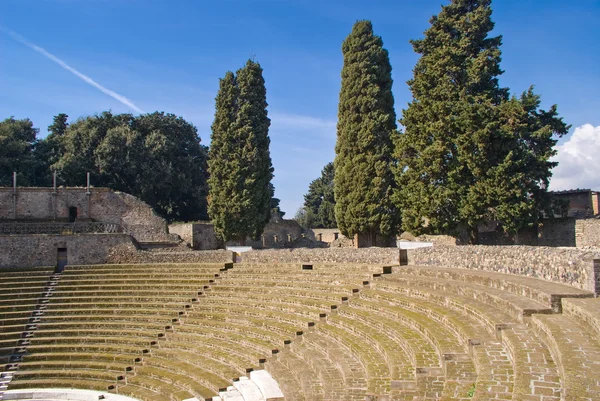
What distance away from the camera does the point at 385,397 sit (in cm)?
751

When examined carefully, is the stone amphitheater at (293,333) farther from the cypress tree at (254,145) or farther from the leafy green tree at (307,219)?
the leafy green tree at (307,219)

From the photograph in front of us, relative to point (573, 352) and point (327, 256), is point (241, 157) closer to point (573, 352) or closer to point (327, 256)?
point (327, 256)

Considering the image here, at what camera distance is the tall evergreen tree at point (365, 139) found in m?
23.6

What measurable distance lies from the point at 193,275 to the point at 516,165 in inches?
531

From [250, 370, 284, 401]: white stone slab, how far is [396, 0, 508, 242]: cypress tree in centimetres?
1008

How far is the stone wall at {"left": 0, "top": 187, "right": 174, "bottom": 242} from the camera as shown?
2767 cm

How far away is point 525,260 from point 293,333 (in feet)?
20.6

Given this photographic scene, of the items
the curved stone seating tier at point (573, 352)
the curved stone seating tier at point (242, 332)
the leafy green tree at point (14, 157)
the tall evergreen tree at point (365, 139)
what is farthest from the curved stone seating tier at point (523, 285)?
the leafy green tree at point (14, 157)

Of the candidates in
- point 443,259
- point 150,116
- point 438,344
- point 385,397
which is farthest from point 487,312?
point 150,116

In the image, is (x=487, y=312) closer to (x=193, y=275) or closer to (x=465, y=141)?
(x=465, y=141)

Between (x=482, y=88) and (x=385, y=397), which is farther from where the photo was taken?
(x=482, y=88)

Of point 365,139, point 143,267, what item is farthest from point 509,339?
point 143,267

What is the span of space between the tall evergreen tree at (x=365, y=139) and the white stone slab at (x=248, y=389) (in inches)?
507

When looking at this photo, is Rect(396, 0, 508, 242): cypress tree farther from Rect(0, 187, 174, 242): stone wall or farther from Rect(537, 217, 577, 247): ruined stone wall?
Rect(0, 187, 174, 242): stone wall
